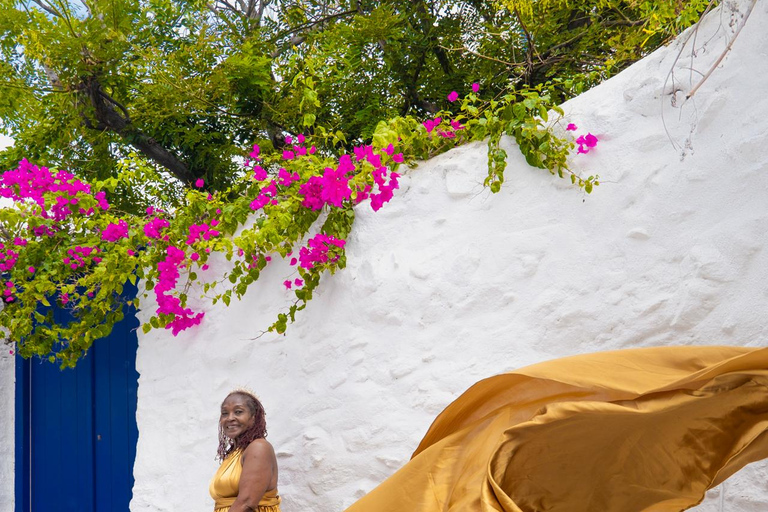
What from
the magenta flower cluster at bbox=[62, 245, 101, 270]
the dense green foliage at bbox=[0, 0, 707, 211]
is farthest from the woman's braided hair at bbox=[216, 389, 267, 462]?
the dense green foliage at bbox=[0, 0, 707, 211]

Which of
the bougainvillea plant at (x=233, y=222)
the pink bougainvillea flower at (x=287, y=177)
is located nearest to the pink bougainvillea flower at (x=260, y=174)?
the bougainvillea plant at (x=233, y=222)

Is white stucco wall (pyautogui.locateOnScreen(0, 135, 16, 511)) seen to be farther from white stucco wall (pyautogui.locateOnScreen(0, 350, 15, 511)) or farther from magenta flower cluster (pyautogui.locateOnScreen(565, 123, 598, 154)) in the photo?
magenta flower cluster (pyautogui.locateOnScreen(565, 123, 598, 154))

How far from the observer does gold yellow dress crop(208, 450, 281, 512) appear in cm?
338

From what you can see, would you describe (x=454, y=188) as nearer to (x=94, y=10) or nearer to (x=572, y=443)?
(x=572, y=443)

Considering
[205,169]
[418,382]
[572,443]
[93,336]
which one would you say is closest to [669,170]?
[418,382]

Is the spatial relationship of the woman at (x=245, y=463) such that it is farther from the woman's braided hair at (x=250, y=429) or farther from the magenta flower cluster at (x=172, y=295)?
the magenta flower cluster at (x=172, y=295)

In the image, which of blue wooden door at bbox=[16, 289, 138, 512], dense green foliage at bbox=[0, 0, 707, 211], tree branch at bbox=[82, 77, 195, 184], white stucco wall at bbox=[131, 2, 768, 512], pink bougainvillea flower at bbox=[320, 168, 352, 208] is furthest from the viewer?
tree branch at bbox=[82, 77, 195, 184]

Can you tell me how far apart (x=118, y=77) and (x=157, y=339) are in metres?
3.08

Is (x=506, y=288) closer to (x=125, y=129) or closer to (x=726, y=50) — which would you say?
(x=726, y=50)

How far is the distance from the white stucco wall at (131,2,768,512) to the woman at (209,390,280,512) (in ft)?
0.86

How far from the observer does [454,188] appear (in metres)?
3.59

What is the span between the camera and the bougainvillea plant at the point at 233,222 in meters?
3.57

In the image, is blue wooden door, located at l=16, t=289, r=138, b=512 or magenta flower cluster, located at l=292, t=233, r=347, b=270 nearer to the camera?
magenta flower cluster, located at l=292, t=233, r=347, b=270

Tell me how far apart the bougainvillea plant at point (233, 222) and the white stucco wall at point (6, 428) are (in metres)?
0.58
